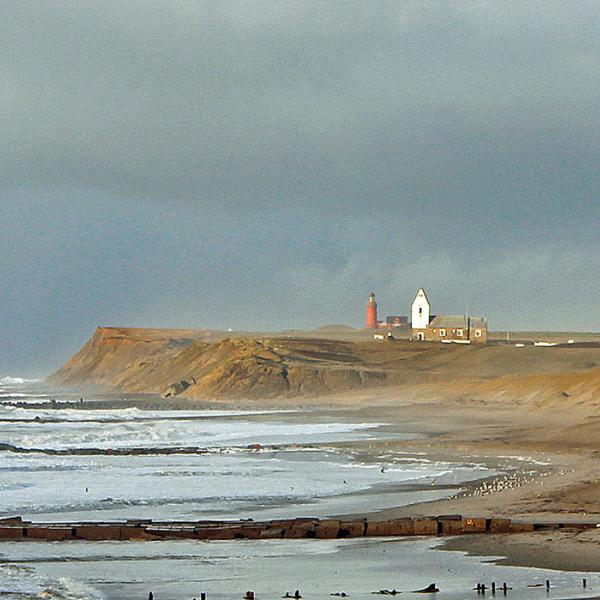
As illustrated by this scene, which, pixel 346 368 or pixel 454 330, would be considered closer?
pixel 346 368

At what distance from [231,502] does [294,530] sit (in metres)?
6.04

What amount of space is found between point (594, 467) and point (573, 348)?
75501 mm

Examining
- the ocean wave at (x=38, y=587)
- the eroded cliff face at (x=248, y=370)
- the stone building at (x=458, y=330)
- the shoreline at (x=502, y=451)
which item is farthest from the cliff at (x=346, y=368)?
the ocean wave at (x=38, y=587)

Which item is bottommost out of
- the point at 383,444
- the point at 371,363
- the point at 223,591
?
the point at 223,591

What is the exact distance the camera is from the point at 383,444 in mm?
48219

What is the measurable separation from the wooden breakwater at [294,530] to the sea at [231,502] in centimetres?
46

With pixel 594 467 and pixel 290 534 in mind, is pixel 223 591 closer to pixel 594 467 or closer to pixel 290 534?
pixel 290 534

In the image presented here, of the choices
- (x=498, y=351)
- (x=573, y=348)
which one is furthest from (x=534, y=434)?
(x=573, y=348)

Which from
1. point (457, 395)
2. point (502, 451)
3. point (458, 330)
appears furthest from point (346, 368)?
point (502, 451)

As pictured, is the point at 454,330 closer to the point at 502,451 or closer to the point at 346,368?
the point at 346,368

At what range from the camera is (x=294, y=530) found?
2441 cm

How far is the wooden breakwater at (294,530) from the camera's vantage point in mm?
23938

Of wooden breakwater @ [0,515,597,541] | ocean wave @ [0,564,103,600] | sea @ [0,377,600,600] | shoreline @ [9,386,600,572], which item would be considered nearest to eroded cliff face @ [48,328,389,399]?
shoreline @ [9,386,600,572]

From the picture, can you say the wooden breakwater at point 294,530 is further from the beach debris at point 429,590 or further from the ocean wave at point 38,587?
the beach debris at point 429,590
